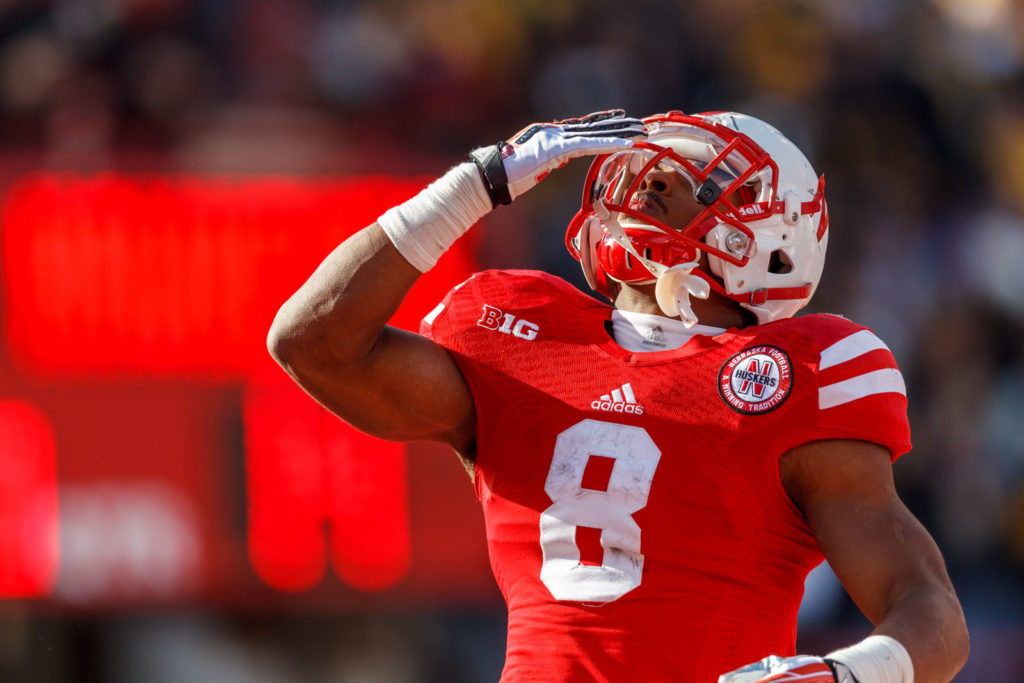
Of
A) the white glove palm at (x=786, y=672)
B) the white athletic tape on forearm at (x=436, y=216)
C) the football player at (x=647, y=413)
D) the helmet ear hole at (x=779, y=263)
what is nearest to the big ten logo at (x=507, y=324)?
the football player at (x=647, y=413)

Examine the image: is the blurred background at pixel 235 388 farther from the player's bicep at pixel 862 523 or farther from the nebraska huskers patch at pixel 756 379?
the player's bicep at pixel 862 523

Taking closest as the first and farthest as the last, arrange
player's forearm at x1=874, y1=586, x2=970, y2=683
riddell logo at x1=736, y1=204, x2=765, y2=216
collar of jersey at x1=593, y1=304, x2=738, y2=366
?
1. player's forearm at x1=874, y1=586, x2=970, y2=683
2. collar of jersey at x1=593, y1=304, x2=738, y2=366
3. riddell logo at x1=736, y1=204, x2=765, y2=216

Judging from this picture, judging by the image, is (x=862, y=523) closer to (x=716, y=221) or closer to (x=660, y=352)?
(x=660, y=352)

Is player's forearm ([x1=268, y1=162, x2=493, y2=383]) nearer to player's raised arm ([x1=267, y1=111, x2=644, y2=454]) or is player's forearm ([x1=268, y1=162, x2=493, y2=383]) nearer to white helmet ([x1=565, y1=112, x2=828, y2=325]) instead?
player's raised arm ([x1=267, y1=111, x2=644, y2=454])

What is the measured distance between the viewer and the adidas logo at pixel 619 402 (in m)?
1.95

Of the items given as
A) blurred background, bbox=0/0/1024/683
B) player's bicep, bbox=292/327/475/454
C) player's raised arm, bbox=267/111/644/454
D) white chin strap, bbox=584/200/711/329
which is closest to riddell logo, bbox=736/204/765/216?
white chin strap, bbox=584/200/711/329

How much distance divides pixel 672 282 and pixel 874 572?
20.6 inches

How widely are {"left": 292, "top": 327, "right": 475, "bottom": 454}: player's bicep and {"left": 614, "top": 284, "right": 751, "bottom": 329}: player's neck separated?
0.32 metres

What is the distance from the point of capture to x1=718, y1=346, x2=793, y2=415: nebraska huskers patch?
1.91 metres

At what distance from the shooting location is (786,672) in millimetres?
1571

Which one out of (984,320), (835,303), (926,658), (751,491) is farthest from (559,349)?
(984,320)

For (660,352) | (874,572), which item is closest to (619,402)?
(660,352)

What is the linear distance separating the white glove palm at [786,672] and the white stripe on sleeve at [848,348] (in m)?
0.48

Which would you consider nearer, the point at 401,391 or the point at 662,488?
the point at 662,488
